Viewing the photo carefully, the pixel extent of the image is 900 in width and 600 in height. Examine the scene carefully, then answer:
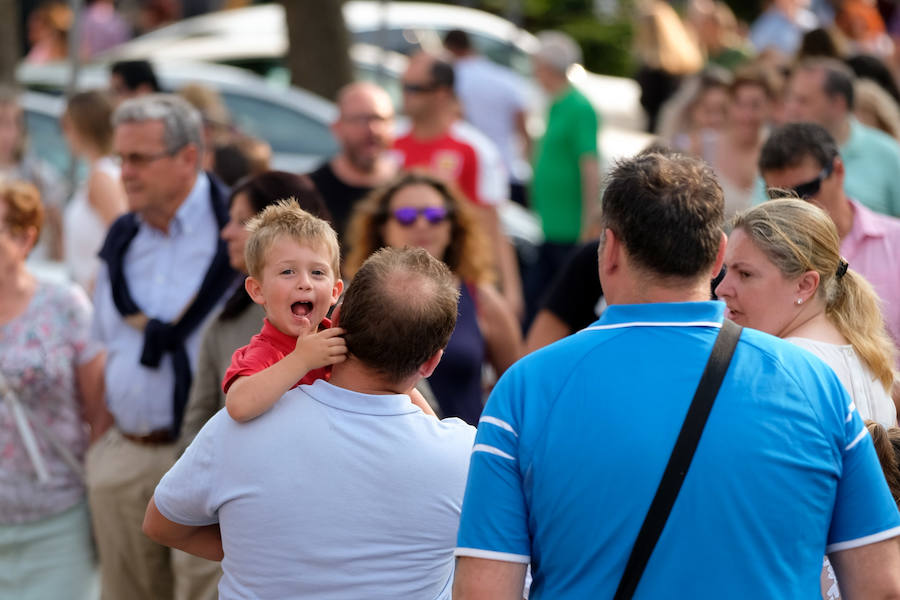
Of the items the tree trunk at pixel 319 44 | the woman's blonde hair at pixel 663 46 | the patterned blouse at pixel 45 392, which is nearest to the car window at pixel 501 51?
the tree trunk at pixel 319 44

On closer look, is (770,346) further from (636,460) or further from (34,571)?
(34,571)

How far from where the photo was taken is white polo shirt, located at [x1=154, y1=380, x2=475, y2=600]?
268cm

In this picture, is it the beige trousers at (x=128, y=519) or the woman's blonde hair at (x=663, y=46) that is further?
the woman's blonde hair at (x=663, y=46)

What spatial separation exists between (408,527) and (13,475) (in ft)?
8.69

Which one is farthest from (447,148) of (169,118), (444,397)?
(444,397)

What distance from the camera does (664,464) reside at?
93.7 inches

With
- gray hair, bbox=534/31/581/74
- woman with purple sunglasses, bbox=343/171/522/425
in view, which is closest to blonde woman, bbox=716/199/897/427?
A: woman with purple sunglasses, bbox=343/171/522/425

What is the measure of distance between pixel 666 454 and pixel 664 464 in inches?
0.7

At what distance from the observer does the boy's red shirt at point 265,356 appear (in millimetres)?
2990

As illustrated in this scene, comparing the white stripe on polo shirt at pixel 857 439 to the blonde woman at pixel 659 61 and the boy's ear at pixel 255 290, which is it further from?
the blonde woman at pixel 659 61

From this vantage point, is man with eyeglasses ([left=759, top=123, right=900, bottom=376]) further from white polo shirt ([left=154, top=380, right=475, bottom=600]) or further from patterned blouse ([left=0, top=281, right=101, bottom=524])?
patterned blouse ([left=0, top=281, right=101, bottom=524])

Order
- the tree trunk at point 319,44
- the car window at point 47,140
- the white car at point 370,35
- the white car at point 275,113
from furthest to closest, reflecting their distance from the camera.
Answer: the white car at point 370,35 → the tree trunk at point 319,44 → the white car at point 275,113 → the car window at point 47,140

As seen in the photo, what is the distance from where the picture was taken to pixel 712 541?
2393 mm

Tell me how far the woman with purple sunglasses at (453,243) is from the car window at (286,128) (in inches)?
236
